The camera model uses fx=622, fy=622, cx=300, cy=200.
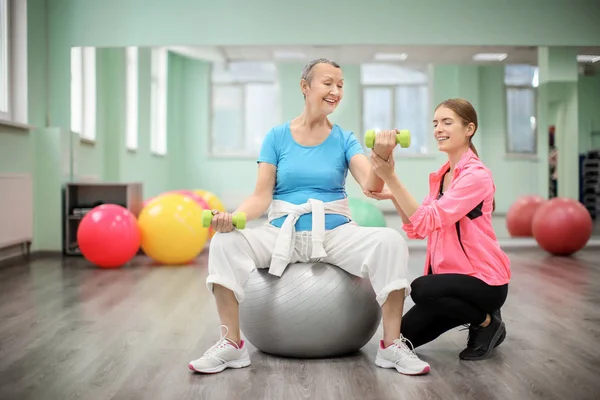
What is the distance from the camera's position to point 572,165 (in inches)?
259

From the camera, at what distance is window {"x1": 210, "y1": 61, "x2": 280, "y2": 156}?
11945 mm

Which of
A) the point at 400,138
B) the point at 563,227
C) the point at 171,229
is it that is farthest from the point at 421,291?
the point at 563,227

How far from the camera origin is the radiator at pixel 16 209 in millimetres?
4910

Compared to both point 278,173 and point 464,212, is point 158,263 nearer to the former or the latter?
point 278,173

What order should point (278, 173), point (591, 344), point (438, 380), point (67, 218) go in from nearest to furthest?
point (438, 380) < point (278, 173) < point (591, 344) < point (67, 218)

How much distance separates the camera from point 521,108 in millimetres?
7836

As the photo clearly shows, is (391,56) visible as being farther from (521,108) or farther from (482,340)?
(482,340)

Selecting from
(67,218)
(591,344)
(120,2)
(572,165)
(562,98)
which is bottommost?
(591,344)

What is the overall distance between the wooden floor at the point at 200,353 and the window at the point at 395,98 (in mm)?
8217

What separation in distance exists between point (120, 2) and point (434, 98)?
17.7 feet

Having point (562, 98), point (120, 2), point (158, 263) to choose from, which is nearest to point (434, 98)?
point (562, 98)

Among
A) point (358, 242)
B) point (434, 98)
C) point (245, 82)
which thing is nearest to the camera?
point (358, 242)

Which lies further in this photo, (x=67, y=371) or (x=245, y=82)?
(x=245, y=82)

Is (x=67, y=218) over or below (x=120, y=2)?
below
